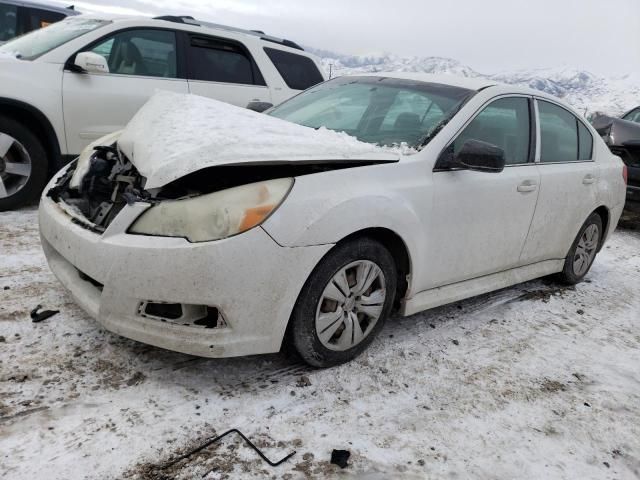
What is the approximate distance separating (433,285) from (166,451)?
1758 mm

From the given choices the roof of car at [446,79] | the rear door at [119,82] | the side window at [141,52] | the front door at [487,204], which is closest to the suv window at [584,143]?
the front door at [487,204]

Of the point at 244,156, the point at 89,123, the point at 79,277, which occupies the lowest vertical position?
the point at 79,277

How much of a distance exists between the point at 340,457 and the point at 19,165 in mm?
4094

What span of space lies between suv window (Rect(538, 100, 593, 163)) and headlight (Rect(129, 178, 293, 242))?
2355 mm

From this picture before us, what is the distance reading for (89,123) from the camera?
5023mm

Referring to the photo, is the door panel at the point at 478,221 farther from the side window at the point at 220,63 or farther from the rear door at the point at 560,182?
the side window at the point at 220,63

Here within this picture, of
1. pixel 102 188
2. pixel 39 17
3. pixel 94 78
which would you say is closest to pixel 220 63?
pixel 94 78

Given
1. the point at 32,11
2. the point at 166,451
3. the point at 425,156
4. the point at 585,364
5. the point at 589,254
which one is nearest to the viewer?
the point at 166,451

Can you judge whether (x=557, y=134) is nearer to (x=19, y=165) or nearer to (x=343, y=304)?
(x=343, y=304)

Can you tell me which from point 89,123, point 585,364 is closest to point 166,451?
point 585,364

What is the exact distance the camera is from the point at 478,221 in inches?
128

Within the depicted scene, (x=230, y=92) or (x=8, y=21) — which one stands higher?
(x=8, y=21)

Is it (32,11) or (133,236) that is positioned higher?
(32,11)

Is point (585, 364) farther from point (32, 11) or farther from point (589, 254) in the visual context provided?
point (32, 11)
